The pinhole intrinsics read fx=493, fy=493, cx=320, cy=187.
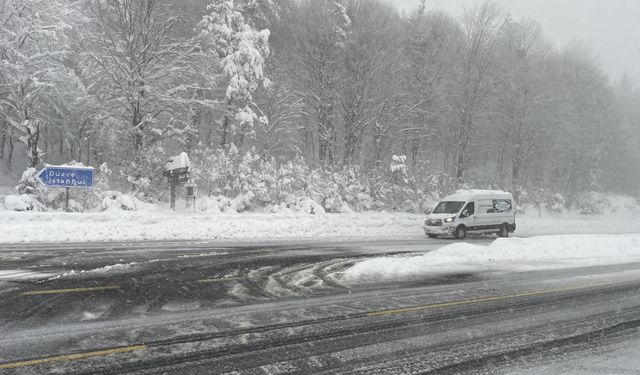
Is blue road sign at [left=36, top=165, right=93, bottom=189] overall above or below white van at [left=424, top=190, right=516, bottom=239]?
above

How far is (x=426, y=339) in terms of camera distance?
673 cm

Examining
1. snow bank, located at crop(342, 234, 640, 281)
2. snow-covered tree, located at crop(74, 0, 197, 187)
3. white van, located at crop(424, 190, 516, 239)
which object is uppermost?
snow-covered tree, located at crop(74, 0, 197, 187)

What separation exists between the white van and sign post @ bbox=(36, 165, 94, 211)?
15741mm

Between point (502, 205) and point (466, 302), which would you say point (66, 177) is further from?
point (502, 205)

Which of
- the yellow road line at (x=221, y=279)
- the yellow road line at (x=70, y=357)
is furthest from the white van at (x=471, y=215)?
the yellow road line at (x=70, y=357)

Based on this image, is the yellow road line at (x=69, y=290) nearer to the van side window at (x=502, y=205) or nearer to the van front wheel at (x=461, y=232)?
the van front wheel at (x=461, y=232)

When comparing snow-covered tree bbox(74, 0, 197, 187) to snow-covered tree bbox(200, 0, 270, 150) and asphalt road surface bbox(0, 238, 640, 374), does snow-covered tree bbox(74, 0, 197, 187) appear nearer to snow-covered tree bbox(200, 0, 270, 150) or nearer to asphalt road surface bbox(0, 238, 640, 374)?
snow-covered tree bbox(200, 0, 270, 150)

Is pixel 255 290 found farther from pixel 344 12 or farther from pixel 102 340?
pixel 344 12

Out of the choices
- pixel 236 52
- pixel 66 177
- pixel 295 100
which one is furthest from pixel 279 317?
pixel 295 100

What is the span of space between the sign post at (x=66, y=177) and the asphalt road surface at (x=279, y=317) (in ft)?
25.6

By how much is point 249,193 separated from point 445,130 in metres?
30.4

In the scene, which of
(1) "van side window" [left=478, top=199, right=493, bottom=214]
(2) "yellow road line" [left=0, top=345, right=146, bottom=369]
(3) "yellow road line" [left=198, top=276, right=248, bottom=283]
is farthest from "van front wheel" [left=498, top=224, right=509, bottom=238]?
(2) "yellow road line" [left=0, top=345, right=146, bottom=369]

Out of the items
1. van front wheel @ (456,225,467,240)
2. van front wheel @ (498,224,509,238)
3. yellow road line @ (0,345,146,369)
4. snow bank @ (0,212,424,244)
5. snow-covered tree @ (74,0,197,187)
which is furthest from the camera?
van front wheel @ (498,224,509,238)

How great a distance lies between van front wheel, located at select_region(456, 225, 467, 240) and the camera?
79.3 feet
